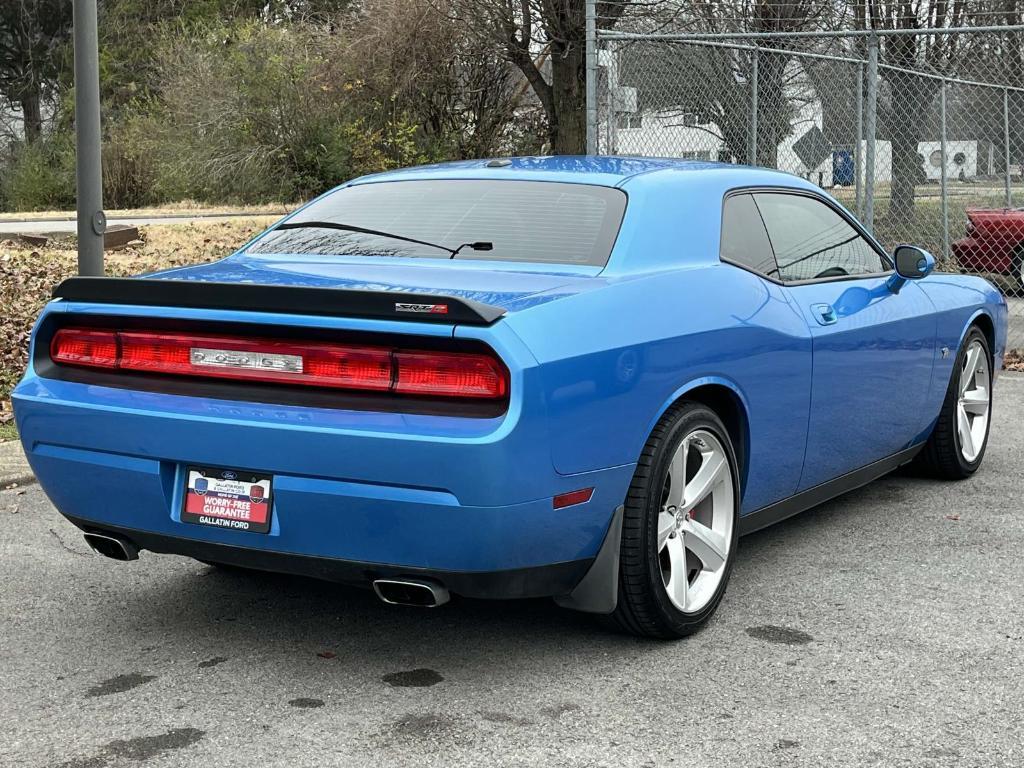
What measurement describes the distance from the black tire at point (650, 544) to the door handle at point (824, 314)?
3.04ft

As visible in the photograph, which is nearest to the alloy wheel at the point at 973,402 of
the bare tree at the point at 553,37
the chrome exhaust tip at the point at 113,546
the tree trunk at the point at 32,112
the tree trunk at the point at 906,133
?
the chrome exhaust tip at the point at 113,546

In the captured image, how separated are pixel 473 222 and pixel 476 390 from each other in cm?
120

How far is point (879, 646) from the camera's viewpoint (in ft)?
13.6

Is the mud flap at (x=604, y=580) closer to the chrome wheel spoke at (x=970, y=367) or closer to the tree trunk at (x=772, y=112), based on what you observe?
the chrome wheel spoke at (x=970, y=367)

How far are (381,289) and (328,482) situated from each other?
0.55 metres

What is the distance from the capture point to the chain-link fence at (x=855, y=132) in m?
13.5

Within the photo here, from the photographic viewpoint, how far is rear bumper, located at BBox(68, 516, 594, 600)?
3.64 m

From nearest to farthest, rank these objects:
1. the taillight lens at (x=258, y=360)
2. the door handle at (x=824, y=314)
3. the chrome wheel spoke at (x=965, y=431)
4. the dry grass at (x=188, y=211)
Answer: the taillight lens at (x=258, y=360), the door handle at (x=824, y=314), the chrome wheel spoke at (x=965, y=431), the dry grass at (x=188, y=211)

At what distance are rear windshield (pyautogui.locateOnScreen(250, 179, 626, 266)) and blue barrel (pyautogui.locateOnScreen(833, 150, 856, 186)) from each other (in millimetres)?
10697

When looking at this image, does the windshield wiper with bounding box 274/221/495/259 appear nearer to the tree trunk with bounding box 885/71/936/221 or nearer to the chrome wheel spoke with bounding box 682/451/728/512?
the chrome wheel spoke with bounding box 682/451/728/512

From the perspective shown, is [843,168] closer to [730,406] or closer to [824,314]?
[824,314]

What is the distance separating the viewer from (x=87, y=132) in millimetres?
7879

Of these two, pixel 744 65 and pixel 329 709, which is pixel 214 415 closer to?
pixel 329 709

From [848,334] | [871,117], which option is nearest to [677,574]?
[848,334]
